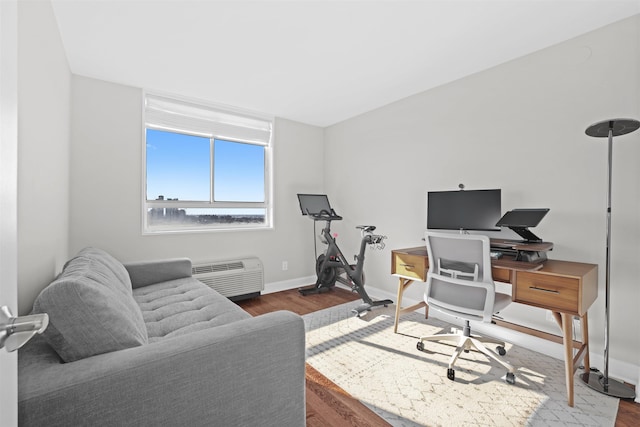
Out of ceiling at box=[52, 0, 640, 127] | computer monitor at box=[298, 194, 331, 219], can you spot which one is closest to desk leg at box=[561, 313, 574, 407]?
ceiling at box=[52, 0, 640, 127]

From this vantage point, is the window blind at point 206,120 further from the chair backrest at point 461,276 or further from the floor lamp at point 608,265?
the floor lamp at point 608,265

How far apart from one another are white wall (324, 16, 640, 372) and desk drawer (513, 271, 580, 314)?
0.62 m

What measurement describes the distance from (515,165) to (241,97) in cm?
289

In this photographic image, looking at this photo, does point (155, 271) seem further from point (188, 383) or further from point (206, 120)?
point (206, 120)

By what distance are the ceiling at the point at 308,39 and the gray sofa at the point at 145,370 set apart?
1.79 metres

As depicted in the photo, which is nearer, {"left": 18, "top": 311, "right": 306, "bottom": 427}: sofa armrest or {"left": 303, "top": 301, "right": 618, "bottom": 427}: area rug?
{"left": 18, "top": 311, "right": 306, "bottom": 427}: sofa armrest

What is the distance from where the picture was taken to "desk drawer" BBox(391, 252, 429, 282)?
2424 millimetres

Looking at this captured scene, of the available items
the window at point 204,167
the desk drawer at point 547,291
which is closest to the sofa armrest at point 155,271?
the window at point 204,167

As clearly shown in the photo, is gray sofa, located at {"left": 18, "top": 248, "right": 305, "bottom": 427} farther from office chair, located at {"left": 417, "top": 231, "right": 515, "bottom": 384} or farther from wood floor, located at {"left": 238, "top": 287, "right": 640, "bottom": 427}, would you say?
office chair, located at {"left": 417, "top": 231, "right": 515, "bottom": 384}

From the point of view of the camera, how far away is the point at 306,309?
3.29 metres

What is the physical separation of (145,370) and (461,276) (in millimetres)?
1976

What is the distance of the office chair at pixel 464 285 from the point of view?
1.93m

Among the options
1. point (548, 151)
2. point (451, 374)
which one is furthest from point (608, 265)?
point (451, 374)

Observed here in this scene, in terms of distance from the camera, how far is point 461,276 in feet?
6.85
